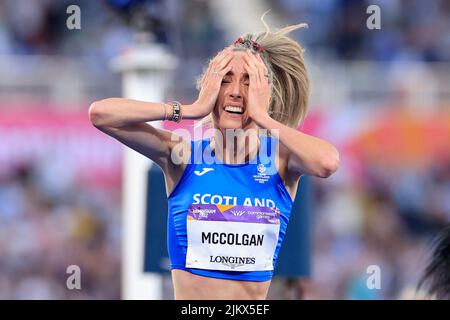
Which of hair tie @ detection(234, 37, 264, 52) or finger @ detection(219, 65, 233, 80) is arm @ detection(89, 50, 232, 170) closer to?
finger @ detection(219, 65, 233, 80)

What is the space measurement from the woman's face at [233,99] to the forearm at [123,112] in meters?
0.31

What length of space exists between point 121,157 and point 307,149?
9612mm

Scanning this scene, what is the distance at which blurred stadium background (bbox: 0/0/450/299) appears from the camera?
15.2 meters

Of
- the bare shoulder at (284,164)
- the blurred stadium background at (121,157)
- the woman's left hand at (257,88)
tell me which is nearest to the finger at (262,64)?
the woman's left hand at (257,88)

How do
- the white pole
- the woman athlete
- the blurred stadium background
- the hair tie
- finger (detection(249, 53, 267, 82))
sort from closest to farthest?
the woman athlete → finger (detection(249, 53, 267, 82)) → the hair tie → the white pole → the blurred stadium background

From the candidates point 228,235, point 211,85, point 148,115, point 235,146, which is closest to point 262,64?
point 211,85

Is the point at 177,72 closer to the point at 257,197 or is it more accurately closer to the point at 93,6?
the point at 93,6

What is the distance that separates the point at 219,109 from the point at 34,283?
9.49 m

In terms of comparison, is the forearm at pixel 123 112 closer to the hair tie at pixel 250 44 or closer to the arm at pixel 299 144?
the arm at pixel 299 144

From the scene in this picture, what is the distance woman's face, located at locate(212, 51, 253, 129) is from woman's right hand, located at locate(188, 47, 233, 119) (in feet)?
0.13

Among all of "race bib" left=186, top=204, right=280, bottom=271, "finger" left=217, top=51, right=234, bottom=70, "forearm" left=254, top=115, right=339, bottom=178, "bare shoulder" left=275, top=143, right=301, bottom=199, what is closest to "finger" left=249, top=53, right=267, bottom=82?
"finger" left=217, top=51, right=234, bottom=70

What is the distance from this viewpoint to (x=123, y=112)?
5762 mm

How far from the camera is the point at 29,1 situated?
18.2 meters

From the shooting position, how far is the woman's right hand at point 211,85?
229 inches
